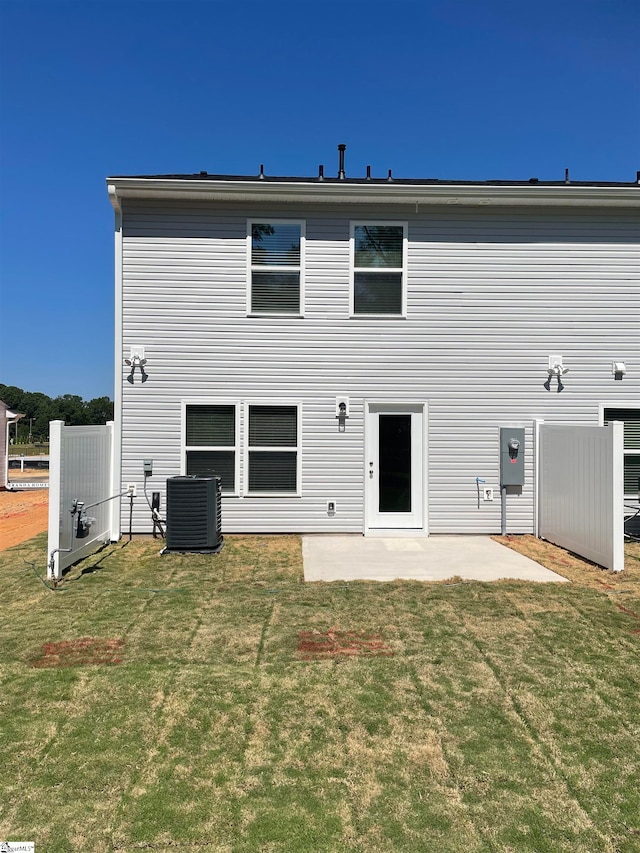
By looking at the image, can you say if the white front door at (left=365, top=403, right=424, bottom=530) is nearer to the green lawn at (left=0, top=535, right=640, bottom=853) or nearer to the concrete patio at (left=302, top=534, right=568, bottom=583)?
the concrete patio at (left=302, top=534, right=568, bottom=583)

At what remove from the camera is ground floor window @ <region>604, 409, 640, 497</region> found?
8.20 metres

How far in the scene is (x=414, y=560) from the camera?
6.64m

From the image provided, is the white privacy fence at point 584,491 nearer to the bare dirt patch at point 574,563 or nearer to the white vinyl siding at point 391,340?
the bare dirt patch at point 574,563

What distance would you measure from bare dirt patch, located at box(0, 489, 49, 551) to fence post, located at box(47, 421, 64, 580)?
2.51m

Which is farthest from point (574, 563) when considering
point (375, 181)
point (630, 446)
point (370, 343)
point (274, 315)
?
point (375, 181)

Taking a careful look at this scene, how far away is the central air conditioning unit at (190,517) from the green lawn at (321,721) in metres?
1.80

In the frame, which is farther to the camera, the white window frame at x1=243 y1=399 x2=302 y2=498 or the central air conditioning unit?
the white window frame at x1=243 y1=399 x2=302 y2=498

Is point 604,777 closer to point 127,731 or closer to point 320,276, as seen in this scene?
point 127,731

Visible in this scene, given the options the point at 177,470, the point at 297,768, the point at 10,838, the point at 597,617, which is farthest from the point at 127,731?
the point at 177,470

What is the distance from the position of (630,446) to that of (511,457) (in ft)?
6.53

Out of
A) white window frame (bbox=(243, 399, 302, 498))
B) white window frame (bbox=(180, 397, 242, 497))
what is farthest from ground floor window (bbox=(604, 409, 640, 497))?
white window frame (bbox=(180, 397, 242, 497))

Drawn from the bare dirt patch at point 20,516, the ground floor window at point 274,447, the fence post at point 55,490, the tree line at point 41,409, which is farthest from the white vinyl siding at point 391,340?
the tree line at point 41,409

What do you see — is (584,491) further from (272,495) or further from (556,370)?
(272,495)

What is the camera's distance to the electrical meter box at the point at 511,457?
808cm
